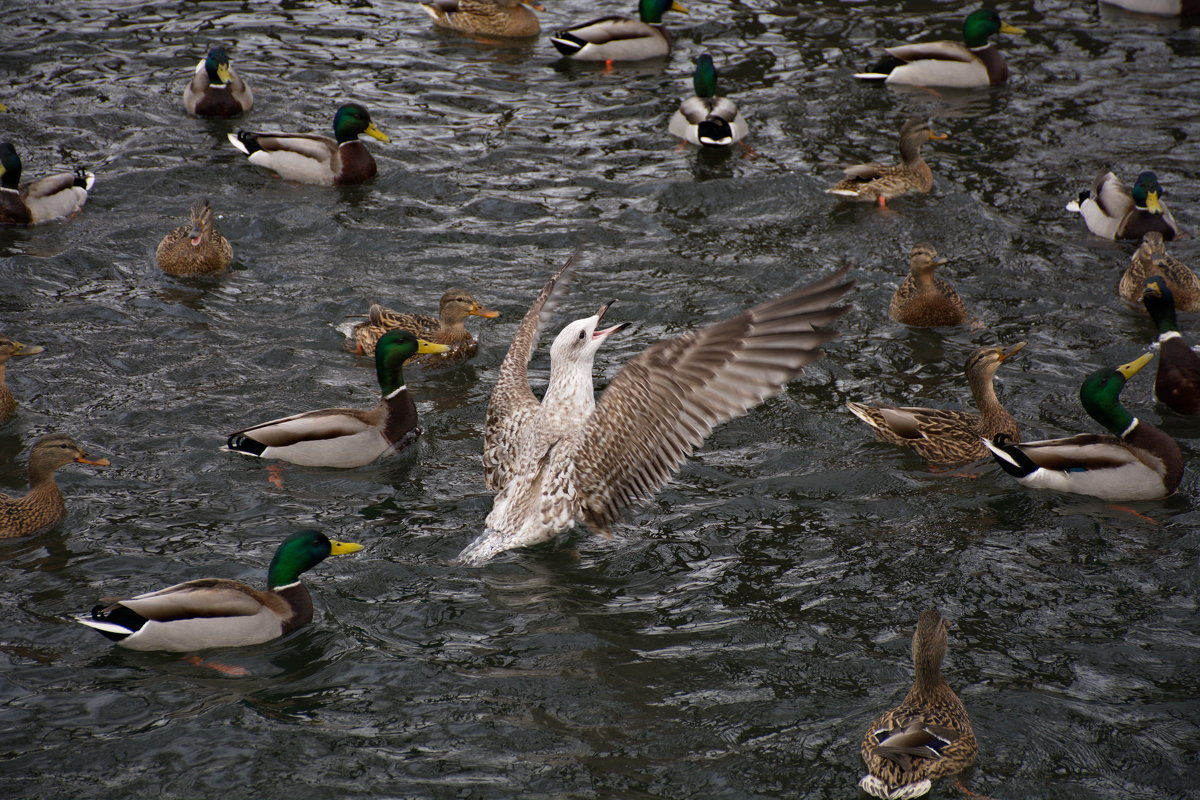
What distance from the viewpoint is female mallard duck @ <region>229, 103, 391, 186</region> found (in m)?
12.0

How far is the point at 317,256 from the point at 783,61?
23.0ft

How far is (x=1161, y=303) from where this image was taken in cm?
899

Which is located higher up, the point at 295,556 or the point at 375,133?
the point at 375,133

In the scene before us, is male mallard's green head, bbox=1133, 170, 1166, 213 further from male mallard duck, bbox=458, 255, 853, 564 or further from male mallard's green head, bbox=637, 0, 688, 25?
male mallard's green head, bbox=637, 0, 688, 25

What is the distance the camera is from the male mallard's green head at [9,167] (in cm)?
1097

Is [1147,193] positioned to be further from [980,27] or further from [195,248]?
[195,248]

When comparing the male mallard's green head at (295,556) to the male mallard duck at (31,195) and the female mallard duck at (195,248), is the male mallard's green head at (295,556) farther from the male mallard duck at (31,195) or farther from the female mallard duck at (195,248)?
the male mallard duck at (31,195)

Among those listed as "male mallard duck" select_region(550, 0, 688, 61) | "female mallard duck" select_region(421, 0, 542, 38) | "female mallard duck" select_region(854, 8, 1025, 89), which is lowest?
"female mallard duck" select_region(854, 8, 1025, 89)

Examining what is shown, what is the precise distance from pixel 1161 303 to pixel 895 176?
3.20 metres

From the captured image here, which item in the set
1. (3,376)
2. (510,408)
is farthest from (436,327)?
(3,376)

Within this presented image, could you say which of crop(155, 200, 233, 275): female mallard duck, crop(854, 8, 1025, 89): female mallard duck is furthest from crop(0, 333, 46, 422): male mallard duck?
crop(854, 8, 1025, 89): female mallard duck

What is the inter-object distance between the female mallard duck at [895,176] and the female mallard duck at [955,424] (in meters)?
3.62

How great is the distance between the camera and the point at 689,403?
21.7 ft

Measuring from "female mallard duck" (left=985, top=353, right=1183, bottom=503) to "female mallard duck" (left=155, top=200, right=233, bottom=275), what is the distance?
6447 mm
